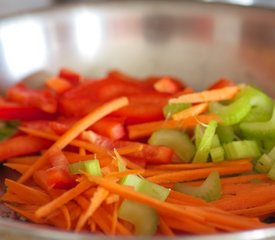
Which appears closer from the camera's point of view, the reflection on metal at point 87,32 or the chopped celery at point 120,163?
the chopped celery at point 120,163

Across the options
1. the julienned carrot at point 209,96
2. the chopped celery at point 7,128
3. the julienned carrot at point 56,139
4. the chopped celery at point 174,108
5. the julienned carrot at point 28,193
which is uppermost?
the julienned carrot at point 209,96

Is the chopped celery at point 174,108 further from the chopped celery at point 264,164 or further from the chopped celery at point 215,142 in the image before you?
the chopped celery at point 264,164

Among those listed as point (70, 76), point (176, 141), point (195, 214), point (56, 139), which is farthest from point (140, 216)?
point (70, 76)

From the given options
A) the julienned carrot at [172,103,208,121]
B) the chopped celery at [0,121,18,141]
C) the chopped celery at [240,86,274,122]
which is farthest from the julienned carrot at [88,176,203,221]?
the chopped celery at [0,121,18,141]

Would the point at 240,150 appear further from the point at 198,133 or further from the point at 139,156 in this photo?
the point at 139,156

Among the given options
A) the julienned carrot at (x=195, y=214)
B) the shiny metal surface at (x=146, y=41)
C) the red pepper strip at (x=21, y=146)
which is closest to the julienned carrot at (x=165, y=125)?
the red pepper strip at (x=21, y=146)

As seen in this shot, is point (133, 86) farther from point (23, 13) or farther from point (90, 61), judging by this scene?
point (23, 13)

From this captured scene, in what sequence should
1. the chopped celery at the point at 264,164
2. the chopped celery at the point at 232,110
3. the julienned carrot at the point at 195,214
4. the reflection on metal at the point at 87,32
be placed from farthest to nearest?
1. the reflection on metal at the point at 87,32
2. the chopped celery at the point at 232,110
3. the chopped celery at the point at 264,164
4. the julienned carrot at the point at 195,214
